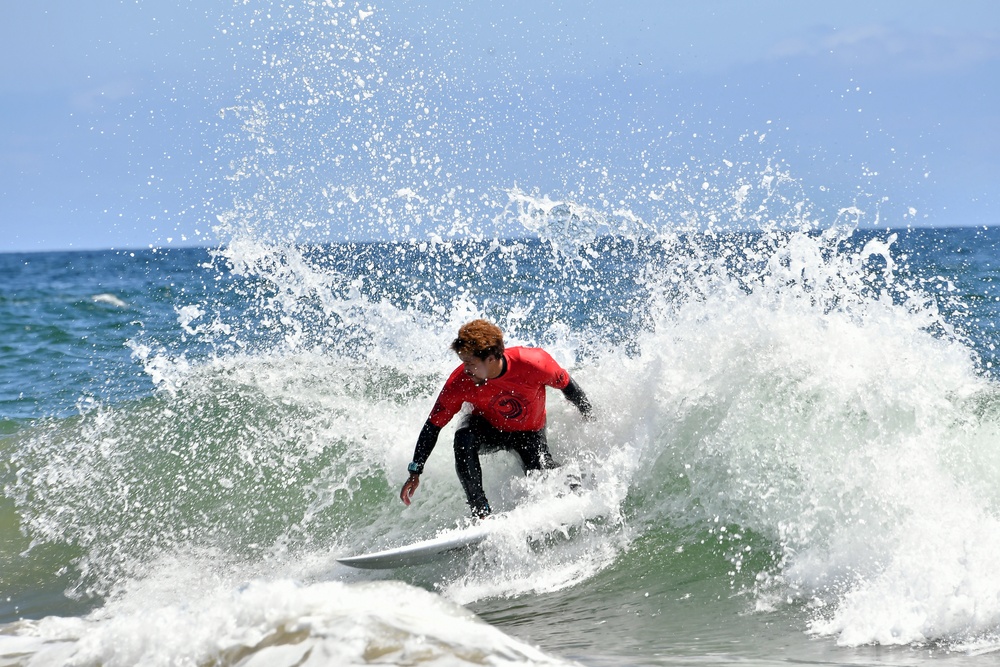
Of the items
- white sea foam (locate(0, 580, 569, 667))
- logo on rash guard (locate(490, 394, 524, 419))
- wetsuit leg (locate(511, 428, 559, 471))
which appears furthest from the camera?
wetsuit leg (locate(511, 428, 559, 471))

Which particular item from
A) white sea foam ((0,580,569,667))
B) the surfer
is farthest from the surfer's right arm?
white sea foam ((0,580,569,667))

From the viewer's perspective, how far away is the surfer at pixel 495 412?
5.62m

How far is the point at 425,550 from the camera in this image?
18.0 feet

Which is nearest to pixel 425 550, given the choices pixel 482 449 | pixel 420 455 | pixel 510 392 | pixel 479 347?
pixel 420 455

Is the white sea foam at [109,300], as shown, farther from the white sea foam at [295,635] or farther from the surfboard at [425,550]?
the white sea foam at [295,635]

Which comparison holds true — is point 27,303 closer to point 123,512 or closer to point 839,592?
point 123,512

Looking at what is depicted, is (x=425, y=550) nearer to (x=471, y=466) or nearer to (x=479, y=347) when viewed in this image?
(x=471, y=466)

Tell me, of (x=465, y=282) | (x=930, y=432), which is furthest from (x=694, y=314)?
(x=465, y=282)

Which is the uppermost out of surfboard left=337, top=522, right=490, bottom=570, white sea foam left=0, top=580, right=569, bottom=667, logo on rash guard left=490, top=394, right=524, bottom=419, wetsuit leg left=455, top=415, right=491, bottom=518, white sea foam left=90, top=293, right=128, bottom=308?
white sea foam left=90, top=293, right=128, bottom=308

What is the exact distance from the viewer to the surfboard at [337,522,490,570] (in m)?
5.50

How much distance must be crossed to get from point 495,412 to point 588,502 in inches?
33.4

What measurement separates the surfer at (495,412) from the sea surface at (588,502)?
0.25 metres

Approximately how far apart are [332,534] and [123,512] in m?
1.98

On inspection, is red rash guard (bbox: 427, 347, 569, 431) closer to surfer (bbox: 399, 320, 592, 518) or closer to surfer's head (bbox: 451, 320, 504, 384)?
surfer (bbox: 399, 320, 592, 518)
